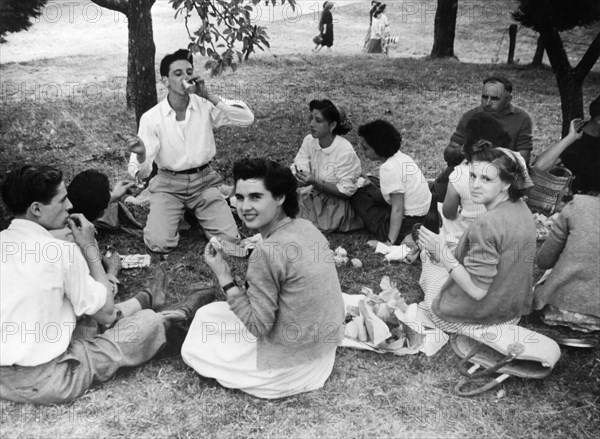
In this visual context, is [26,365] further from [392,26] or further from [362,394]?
[392,26]

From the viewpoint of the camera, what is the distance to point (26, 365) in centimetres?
346

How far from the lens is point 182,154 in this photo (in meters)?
5.96

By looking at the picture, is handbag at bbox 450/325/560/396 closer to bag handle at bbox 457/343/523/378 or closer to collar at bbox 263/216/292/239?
bag handle at bbox 457/343/523/378

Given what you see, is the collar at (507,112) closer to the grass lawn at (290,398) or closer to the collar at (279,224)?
the grass lawn at (290,398)

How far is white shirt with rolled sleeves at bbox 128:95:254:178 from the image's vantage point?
586cm

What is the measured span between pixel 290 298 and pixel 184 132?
2985 mm

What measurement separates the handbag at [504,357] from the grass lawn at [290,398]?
90mm

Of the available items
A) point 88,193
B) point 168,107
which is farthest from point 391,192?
point 88,193

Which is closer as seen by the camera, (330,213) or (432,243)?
(432,243)

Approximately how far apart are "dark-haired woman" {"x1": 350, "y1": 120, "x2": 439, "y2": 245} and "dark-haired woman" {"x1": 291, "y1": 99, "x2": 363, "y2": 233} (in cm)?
20

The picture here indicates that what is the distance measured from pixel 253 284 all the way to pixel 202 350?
749mm

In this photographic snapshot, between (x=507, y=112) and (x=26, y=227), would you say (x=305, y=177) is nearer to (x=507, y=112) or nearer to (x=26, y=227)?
(x=507, y=112)

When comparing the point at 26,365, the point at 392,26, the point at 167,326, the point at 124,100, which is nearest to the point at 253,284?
the point at 167,326

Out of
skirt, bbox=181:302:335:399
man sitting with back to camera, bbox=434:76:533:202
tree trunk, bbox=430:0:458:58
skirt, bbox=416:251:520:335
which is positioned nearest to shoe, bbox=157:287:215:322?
skirt, bbox=181:302:335:399
